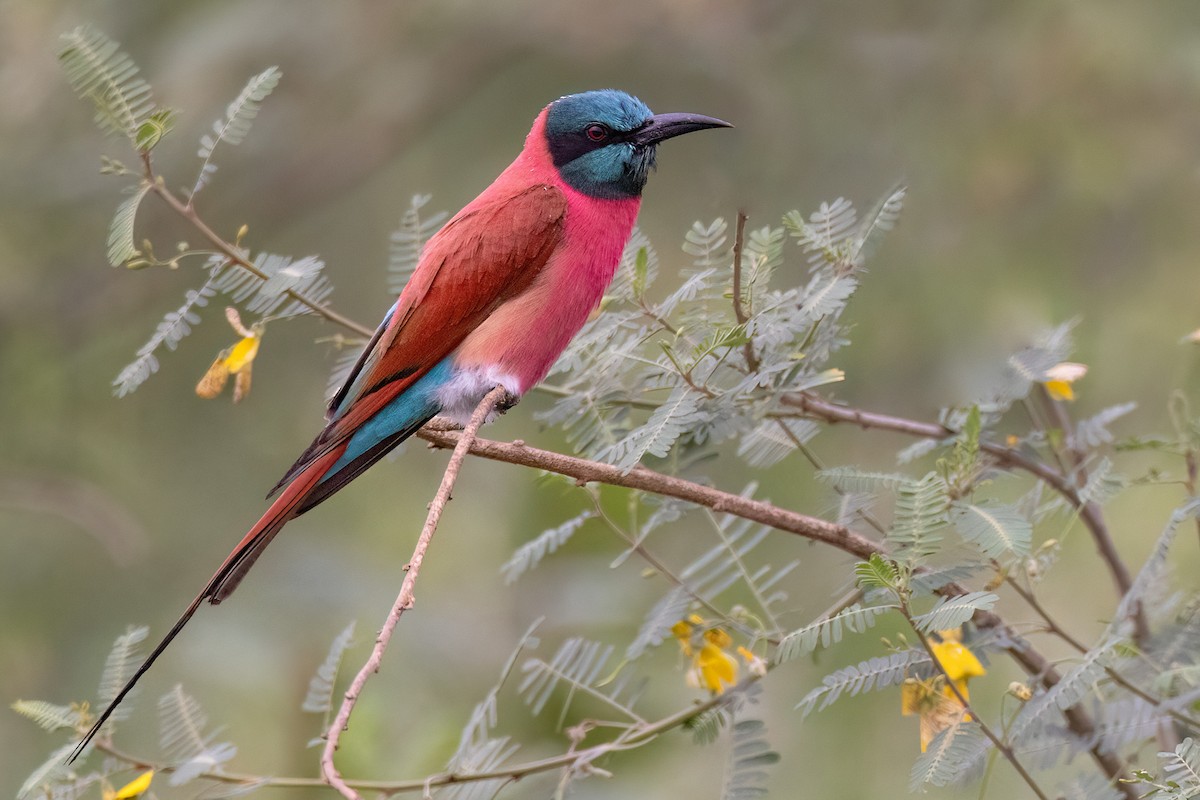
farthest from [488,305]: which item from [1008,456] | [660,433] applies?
[1008,456]

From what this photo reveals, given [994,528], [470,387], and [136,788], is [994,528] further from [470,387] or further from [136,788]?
[136,788]

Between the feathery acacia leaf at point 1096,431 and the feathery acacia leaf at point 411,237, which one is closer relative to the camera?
the feathery acacia leaf at point 1096,431

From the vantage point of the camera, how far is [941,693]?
75.2 inches

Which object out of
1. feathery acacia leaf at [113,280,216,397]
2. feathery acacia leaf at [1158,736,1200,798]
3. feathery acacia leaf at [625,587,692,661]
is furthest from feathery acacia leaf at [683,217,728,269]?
feathery acacia leaf at [1158,736,1200,798]

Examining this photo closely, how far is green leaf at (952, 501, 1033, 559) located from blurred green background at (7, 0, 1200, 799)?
4.48 feet

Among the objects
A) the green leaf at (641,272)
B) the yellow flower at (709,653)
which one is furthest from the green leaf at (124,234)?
the yellow flower at (709,653)

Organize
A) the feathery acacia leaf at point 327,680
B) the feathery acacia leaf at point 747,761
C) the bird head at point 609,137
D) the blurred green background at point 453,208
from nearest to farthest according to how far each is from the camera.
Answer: the feathery acacia leaf at point 747,761 < the feathery acacia leaf at point 327,680 < the bird head at point 609,137 < the blurred green background at point 453,208

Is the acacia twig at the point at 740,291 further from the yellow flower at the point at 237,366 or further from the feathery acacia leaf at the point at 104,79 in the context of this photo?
the feathery acacia leaf at the point at 104,79

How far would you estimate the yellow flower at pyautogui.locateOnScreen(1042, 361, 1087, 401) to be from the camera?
7.11 feet

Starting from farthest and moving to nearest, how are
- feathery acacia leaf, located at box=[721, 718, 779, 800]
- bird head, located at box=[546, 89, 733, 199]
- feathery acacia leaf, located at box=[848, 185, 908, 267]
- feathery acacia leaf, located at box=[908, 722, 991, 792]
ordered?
bird head, located at box=[546, 89, 733, 199]
feathery acacia leaf, located at box=[848, 185, 908, 267]
feathery acacia leaf, located at box=[721, 718, 779, 800]
feathery acacia leaf, located at box=[908, 722, 991, 792]

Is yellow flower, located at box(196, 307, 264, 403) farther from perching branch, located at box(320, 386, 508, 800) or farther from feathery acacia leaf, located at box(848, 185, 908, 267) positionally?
feathery acacia leaf, located at box(848, 185, 908, 267)

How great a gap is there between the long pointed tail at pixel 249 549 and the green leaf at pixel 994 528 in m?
1.02

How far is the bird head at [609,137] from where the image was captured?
2.74 metres

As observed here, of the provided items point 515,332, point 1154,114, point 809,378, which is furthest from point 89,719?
point 1154,114
